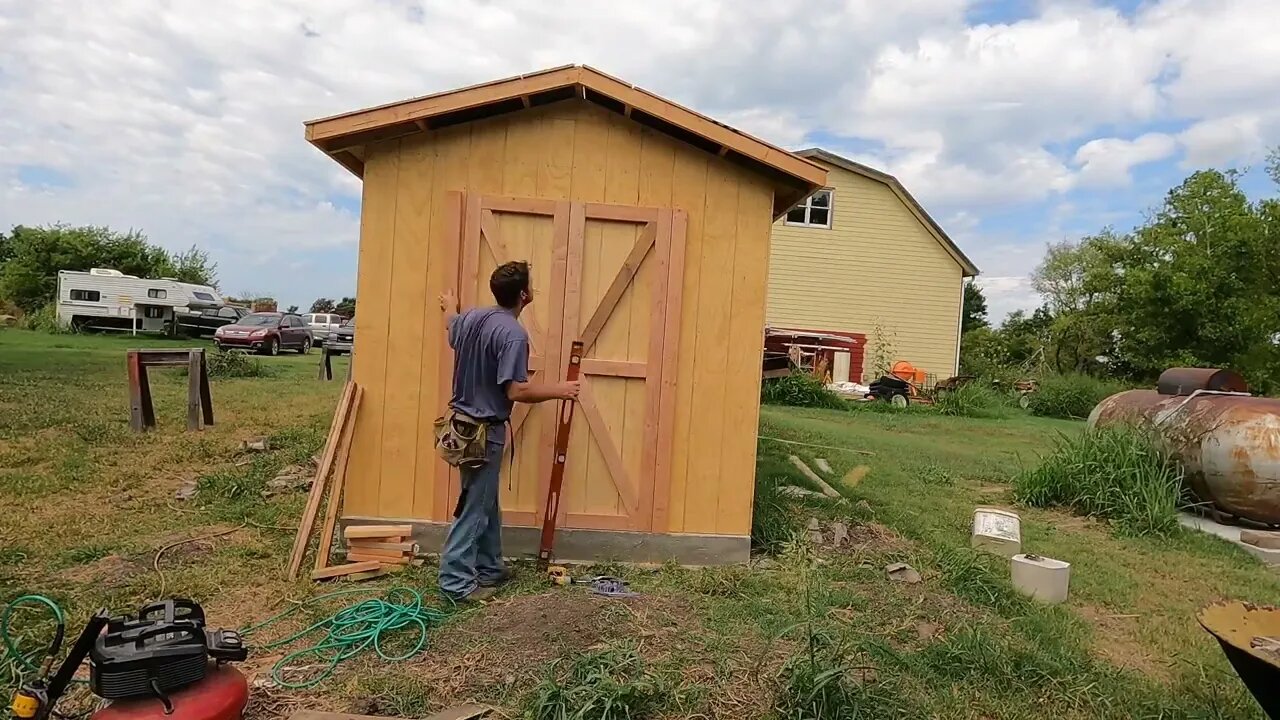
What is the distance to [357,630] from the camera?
4.05 meters

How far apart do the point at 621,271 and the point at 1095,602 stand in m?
3.72

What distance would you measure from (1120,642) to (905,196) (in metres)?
17.8

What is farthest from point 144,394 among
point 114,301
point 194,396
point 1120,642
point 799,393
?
point 114,301

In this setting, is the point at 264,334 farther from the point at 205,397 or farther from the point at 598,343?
the point at 598,343

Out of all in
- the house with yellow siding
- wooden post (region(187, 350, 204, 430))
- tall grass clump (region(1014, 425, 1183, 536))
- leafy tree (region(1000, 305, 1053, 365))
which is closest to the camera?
tall grass clump (region(1014, 425, 1183, 536))

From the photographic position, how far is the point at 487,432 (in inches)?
179

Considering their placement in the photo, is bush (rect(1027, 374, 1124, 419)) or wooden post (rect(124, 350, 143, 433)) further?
bush (rect(1027, 374, 1124, 419))

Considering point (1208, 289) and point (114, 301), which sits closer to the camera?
point (1208, 289)

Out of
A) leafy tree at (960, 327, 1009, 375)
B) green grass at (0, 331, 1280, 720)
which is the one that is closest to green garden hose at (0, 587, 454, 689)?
green grass at (0, 331, 1280, 720)

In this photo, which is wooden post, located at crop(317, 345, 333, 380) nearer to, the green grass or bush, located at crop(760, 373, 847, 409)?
the green grass

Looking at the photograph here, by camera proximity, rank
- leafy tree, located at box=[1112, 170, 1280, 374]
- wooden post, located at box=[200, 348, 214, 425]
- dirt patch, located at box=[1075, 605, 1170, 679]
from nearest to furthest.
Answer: dirt patch, located at box=[1075, 605, 1170, 679]
wooden post, located at box=[200, 348, 214, 425]
leafy tree, located at box=[1112, 170, 1280, 374]

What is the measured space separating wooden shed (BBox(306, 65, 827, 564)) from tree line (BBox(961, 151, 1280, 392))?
71.3 ft

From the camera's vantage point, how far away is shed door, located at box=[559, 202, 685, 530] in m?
5.33

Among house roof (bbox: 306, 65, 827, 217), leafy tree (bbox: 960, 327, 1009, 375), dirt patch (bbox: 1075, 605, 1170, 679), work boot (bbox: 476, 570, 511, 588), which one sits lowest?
dirt patch (bbox: 1075, 605, 1170, 679)
